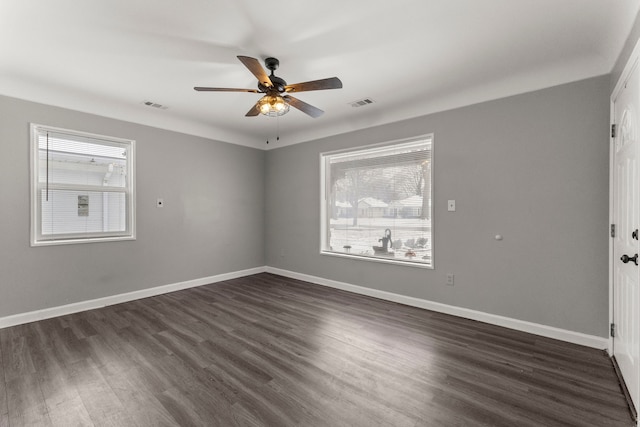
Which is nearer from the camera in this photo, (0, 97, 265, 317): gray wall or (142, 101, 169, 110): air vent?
(0, 97, 265, 317): gray wall

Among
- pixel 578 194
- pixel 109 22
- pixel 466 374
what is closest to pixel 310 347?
pixel 466 374

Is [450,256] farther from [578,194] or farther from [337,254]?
[337,254]

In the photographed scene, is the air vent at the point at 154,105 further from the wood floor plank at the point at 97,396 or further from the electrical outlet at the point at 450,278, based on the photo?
the electrical outlet at the point at 450,278

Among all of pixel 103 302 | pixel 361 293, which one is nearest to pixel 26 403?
pixel 103 302

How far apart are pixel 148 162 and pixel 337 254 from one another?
3149mm

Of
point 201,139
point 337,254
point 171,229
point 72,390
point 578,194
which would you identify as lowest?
point 72,390

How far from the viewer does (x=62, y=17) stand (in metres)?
2.12

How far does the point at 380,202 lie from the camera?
430 centimetres

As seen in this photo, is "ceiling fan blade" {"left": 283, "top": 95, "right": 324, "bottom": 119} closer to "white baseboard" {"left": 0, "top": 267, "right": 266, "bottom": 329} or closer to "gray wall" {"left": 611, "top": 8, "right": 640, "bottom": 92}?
"gray wall" {"left": 611, "top": 8, "right": 640, "bottom": 92}

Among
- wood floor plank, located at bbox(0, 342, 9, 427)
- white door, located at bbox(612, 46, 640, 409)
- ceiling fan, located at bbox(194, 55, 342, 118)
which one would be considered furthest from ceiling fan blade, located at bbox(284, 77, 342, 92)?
wood floor plank, located at bbox(0, 342, 9, 427)

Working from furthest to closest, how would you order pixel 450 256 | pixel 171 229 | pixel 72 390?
pixel 171 229
pixel 450 256
pixel 72 390

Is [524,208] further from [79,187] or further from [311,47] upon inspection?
[79,187]

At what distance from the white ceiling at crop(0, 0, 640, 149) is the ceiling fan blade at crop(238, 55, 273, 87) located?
0.31m

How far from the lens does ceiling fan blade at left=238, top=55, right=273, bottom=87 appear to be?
209 cm
